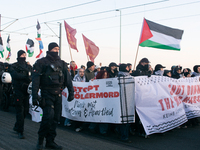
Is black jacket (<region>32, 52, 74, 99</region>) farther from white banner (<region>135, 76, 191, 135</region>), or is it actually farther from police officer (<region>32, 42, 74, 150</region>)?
white banner (<region>135, 76, 191, 135</region>)

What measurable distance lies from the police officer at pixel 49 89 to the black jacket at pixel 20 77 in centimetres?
120

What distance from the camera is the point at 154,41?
7527 mm

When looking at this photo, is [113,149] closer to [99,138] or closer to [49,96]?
[99,138]

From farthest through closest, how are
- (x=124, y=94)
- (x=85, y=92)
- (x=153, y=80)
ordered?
1. (x=85, y=92)
2. (x=153, y=80)
3. (x=124, y=94)

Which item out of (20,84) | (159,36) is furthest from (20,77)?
(159,36)

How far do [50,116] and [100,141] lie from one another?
1409 mm

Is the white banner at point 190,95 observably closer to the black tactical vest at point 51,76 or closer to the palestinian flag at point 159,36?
the palestinian flag at point 159,36

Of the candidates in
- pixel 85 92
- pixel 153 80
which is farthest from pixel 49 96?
pixel 153 80

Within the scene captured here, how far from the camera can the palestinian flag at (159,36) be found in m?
7.54

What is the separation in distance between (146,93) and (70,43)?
5.42 metres

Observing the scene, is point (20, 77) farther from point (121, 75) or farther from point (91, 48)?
point (91, 48)

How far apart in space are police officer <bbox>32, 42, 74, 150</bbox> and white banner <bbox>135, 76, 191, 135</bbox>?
180 centimetres

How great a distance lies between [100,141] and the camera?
16.8 ft

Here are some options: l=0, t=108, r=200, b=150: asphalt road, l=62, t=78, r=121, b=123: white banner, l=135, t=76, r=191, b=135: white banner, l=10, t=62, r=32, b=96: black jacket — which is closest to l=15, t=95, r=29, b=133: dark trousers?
l=10, t=62, r=32, b=96: black jacket
